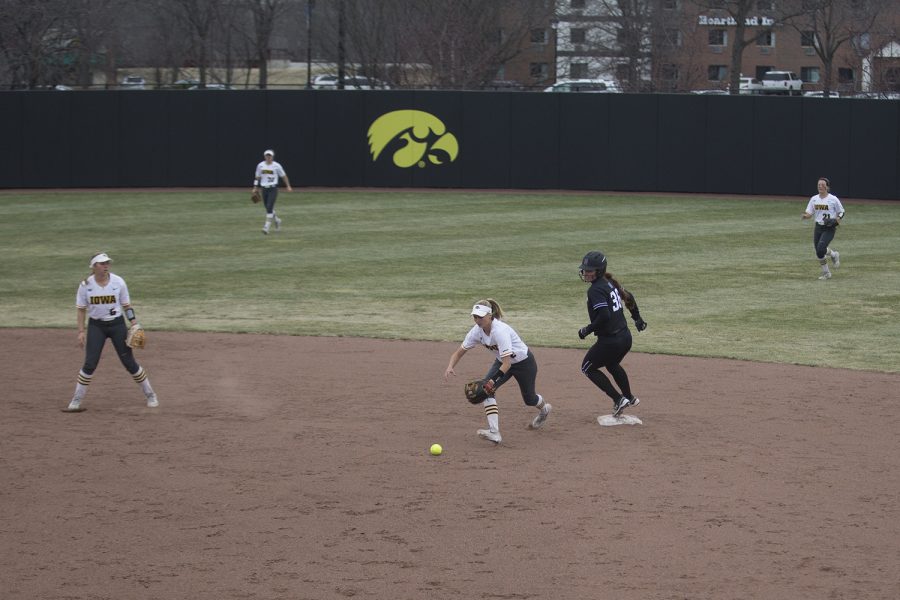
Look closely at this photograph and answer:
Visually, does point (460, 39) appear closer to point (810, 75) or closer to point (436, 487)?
point (436, 487)

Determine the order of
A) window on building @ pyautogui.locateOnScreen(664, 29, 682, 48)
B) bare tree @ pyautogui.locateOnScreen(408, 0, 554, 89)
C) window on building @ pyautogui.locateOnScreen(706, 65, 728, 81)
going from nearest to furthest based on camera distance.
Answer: bare tree @ pyautogui.locateOnScreen(408, 0, 554, 89)
window on building @ pyautogui.locateOnScreen(664, 29, 682, 48)
window on building @ pyautogui.locateOnScreen(706, 65, 728, 81)

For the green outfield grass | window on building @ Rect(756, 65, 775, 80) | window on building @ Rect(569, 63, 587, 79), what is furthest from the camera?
window on building @ Rect(756, 65, 775, 80)

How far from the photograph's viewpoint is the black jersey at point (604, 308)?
12.0 m

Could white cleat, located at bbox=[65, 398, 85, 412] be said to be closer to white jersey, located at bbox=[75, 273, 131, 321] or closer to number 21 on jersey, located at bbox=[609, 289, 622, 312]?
white jersey, located at bbox=[75, 273, 131, 321]

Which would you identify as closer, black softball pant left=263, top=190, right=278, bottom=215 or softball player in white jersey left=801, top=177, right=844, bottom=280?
softball player in white jersey left=801, top=177, right=844, bottom=280

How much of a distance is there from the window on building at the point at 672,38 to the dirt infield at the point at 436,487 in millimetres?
52657

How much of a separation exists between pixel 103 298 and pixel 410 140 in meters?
25.9

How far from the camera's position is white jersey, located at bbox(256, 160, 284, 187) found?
93.5 feet

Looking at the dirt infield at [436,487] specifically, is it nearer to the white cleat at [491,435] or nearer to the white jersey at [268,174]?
the white cleat at [491,435]

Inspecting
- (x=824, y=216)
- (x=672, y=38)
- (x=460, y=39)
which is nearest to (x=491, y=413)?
(x=824, y=216)

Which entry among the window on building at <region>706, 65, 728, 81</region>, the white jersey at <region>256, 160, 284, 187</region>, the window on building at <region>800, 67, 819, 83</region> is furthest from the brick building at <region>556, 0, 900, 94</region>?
the white jersey at <region>256, 160, 284, 187</region>

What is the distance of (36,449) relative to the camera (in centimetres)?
1170

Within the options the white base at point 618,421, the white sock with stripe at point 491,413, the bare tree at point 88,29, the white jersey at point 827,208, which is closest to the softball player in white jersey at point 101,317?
the white sock with stripe at point 491,413

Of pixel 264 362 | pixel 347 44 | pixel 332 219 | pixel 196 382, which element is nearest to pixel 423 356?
pixel 264 362
